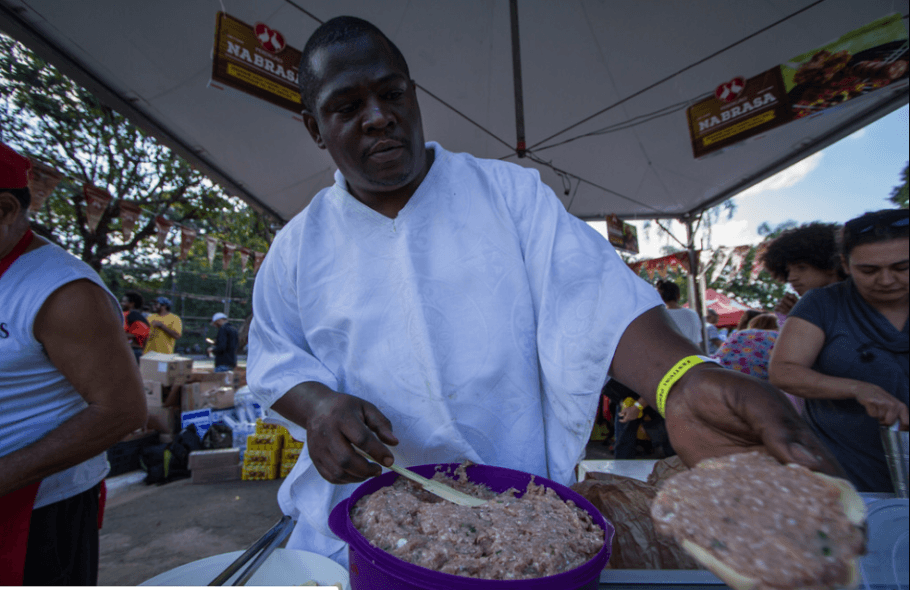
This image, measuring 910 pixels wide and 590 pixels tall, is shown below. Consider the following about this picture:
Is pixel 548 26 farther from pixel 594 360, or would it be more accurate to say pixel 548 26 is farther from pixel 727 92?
pixel 594 360

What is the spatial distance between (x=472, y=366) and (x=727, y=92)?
180 inches

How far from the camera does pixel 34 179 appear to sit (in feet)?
12.5

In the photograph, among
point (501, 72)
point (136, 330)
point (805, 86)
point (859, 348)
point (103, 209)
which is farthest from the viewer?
point (136, 330)

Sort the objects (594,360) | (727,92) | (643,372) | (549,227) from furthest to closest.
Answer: (727,92), (549,227), (594,360), (643,372)

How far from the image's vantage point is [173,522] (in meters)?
3.78

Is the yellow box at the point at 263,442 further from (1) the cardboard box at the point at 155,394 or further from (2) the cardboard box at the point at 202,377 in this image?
(2) the cardboard box at the point at 202,377

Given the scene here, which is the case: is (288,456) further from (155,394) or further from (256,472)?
(155,394)

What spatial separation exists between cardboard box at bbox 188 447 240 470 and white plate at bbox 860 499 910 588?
17.6 ft

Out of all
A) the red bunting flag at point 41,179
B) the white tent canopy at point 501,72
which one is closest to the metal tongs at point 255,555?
the white tent canopy at point 501,72

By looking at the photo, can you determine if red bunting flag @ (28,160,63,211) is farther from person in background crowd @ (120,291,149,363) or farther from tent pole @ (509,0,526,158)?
tent pole @ (509,0,526,158)

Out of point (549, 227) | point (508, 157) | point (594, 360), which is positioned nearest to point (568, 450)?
point (594, 360)

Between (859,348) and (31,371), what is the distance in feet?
6.50

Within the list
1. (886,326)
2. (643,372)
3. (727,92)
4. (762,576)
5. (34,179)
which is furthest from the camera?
(727,92)

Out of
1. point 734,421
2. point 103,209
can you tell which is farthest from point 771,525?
point 103,209
